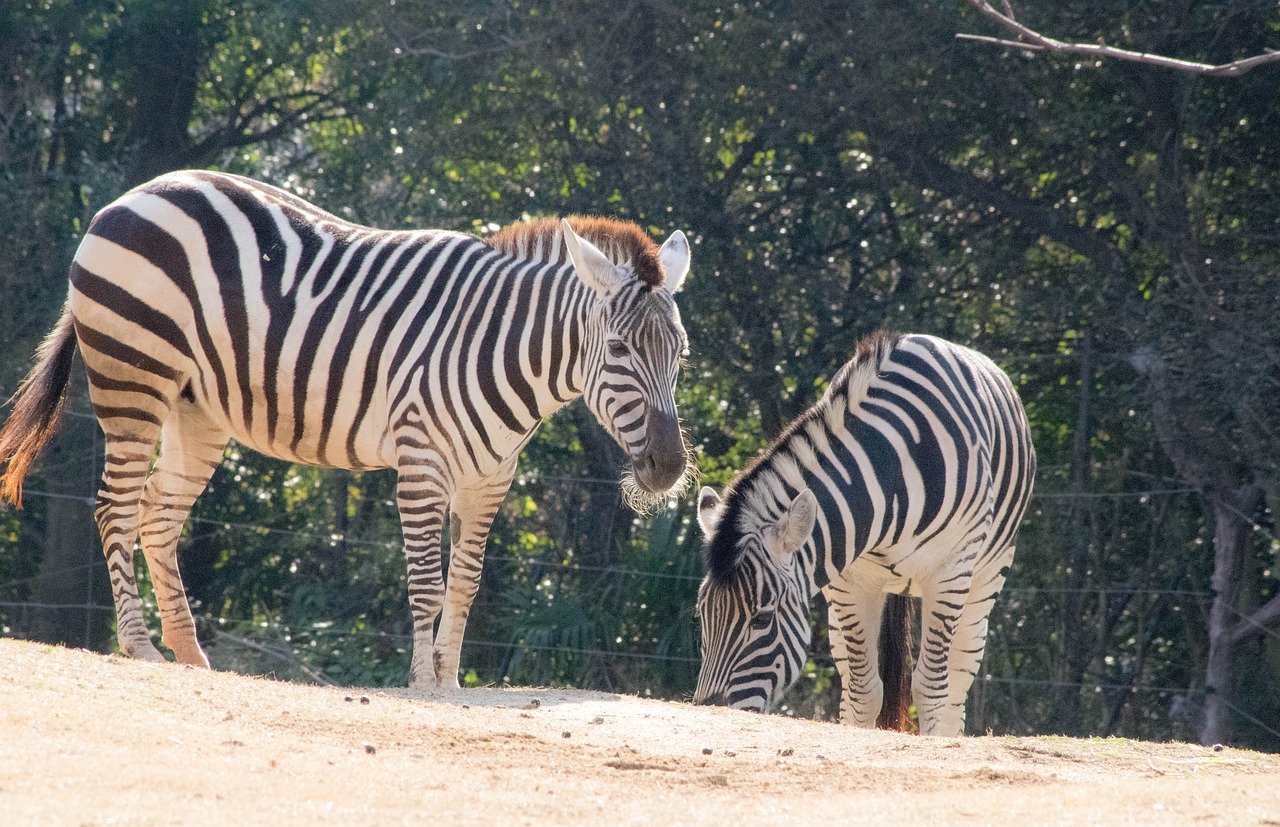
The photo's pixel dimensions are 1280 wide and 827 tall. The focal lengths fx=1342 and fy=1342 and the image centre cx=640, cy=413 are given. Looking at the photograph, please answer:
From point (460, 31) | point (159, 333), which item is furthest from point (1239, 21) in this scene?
point (159, 333)

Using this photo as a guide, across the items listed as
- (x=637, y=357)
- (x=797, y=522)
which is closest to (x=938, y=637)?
(x=797, y=522)

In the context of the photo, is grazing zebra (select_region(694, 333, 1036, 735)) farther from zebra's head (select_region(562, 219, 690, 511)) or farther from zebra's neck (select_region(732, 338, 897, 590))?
zebra's head (select_region(562, 219, 690, 511))

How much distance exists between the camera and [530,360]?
5910 millimetres

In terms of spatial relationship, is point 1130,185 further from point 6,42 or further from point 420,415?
point 6,42

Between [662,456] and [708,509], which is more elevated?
[662,456]

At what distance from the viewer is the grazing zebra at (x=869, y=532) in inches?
239

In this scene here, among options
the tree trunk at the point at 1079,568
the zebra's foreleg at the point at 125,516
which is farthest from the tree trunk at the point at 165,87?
the tree trunk at the point at 1079,568

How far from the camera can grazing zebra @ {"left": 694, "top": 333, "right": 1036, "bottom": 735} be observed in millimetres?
6078

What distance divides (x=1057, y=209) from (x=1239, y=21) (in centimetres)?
174

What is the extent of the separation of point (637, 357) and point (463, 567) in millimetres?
1382

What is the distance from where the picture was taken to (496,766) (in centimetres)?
378

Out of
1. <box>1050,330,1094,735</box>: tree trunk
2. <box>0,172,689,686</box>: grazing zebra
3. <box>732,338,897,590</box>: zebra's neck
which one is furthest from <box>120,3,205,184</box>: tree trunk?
<box>1050,330,1094,735</box>: tree trunk

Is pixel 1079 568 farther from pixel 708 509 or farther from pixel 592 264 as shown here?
pixel 592 264

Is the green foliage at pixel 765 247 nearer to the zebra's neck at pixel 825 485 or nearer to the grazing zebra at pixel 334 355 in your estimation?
the zebra's neck at pixel 825 485
